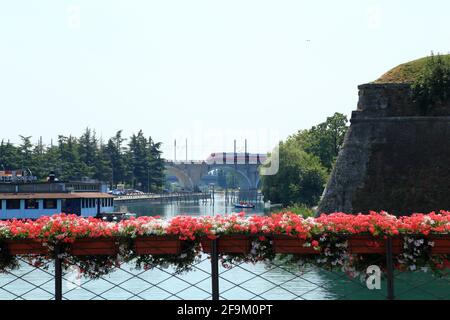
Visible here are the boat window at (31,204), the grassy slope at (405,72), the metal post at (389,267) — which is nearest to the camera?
the metal post at (389,267)

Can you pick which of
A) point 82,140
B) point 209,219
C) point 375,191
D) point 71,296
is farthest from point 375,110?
point 82,140

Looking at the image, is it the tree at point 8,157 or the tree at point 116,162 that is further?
the tree at point 116,162

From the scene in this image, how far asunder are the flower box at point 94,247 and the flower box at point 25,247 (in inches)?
14.9

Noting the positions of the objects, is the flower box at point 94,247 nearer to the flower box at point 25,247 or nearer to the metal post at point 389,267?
the flower box at point 25,247

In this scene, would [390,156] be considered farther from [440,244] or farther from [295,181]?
[440,244]

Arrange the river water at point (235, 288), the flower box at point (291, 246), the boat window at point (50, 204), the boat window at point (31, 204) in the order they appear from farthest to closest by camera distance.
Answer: the boat window at point (50, 204) < the boat window at point (31, 204) < the river water at point (235, 288) < the flower box at point (291, 246)

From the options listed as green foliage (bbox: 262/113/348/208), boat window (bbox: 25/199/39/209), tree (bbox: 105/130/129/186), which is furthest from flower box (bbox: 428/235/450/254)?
tree (bbox: 105/130/129/186)

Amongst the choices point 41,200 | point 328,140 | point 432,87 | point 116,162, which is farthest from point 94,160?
point 432,87

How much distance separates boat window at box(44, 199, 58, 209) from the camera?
62588 millimetres

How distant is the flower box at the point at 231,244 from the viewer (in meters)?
10.4

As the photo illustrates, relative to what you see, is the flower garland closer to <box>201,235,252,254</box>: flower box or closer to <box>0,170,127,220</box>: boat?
<box>201,235,252,254</box>: flower box

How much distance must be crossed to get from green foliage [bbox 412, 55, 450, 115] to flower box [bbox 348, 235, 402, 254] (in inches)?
1559

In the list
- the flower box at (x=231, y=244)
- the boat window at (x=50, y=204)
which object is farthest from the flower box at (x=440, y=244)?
the boat window at (x=50, y=204)
